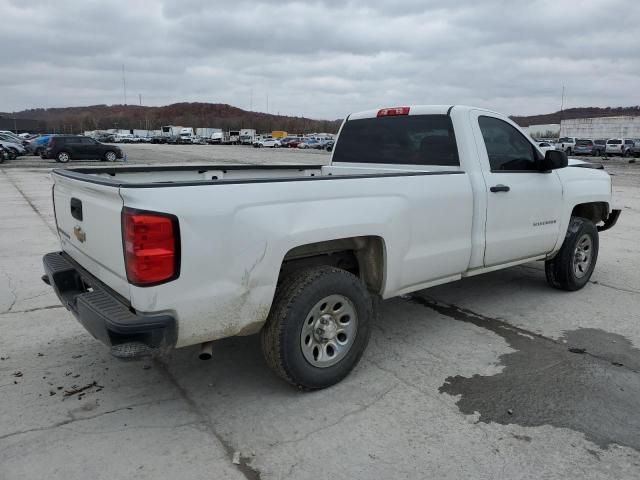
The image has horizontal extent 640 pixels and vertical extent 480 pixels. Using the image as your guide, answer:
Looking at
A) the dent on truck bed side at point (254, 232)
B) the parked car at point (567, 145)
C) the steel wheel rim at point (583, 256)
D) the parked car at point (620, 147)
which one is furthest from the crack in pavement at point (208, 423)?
the parked car at point (567, 145)

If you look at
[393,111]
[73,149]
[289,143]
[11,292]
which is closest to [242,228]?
[393,111]

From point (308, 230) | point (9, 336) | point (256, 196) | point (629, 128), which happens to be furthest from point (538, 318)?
point (629, 128)

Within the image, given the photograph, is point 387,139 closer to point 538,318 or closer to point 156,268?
point 538,318

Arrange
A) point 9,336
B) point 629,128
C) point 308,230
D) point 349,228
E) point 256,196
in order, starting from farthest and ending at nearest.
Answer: point 629,128, point 9,336, point 349,228, point 308,230, point 256,196

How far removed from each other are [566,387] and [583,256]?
107 inches

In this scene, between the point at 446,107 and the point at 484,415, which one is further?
the point at 446,107

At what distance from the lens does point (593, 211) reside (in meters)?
6.25

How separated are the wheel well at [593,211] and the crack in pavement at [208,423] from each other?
4.71 metres

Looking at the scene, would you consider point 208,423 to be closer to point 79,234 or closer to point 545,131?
point 79,234

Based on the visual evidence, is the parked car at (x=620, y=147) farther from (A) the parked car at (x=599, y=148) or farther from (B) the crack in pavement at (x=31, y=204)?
(B) the crack in pavement at (x=31, y=204)

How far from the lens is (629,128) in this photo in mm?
67125

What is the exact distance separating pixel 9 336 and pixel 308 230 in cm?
297

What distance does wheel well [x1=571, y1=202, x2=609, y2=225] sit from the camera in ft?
20.1

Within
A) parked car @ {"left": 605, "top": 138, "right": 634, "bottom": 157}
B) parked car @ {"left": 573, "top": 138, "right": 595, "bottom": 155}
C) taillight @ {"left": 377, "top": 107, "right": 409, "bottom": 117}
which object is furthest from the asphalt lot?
parked car @ {"left": 573, "top": 138, "right": 595, "bottom": 155}
